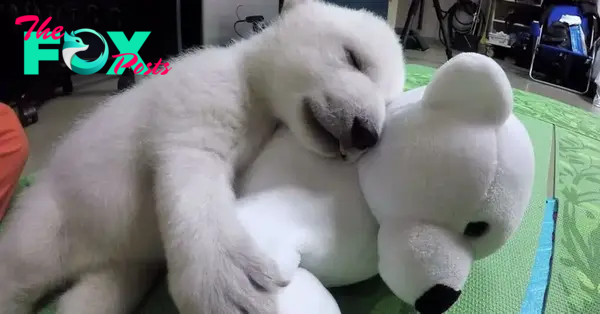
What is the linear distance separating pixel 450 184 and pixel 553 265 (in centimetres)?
46

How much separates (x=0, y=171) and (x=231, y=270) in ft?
2.60

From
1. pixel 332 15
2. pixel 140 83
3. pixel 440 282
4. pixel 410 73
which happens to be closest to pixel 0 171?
pixel 140 83

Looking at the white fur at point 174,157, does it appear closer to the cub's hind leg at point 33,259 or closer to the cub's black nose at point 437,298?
the cub's hind leg at point 33,259

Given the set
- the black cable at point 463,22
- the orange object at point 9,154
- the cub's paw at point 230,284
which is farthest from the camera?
the black cable at point 463,22

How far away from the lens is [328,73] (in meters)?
0.63

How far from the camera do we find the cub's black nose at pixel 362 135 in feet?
1.87

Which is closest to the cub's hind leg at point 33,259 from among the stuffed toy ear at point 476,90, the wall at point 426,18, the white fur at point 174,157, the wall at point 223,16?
the white fur at point 174,157

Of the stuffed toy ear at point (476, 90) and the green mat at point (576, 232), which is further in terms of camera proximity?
the green mat at point (576, 232)

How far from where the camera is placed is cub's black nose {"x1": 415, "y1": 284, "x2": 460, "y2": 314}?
50 centimetres

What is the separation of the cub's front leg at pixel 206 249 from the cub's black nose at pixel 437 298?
0.45ft

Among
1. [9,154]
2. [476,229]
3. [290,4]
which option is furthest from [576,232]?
[9,154]

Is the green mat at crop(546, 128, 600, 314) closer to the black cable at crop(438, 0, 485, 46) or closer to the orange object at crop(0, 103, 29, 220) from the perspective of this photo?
the orange object at crop(0, 103, 29, 220)

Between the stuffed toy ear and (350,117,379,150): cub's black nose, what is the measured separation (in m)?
0.08

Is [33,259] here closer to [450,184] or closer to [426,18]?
[450,184]
